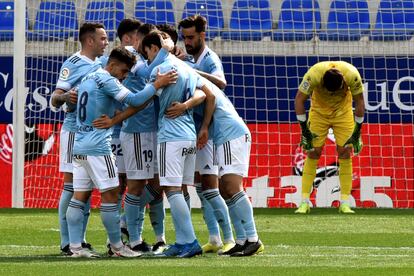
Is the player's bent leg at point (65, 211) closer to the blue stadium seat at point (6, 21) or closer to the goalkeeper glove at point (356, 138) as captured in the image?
the goalkeeper glove at point (356, 138)

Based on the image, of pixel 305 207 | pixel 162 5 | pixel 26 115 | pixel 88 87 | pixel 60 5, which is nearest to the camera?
pixel 88 87

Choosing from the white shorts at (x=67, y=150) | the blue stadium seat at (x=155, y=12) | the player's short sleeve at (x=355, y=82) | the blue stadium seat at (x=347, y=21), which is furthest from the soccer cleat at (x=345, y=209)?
the white shorts at (x=67, y=150)

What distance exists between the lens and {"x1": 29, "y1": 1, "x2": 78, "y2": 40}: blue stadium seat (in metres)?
16.1

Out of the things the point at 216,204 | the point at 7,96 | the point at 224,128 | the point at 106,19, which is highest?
the point at 106,19

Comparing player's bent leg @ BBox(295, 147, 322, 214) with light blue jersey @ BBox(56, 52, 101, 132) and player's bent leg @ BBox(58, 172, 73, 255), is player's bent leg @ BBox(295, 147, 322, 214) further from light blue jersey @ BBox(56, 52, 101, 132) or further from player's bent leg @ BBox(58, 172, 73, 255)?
light blue jersey @ BBox(56, 52, 101, 132)

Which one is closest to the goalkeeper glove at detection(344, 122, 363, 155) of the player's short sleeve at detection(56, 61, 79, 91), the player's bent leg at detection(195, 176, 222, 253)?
the player's bent leg at detection(195, 176, 222, 253)

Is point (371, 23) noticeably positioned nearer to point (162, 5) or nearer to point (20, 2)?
point (162, 5)

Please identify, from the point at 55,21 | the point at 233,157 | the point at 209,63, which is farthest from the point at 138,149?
the point at 55,21

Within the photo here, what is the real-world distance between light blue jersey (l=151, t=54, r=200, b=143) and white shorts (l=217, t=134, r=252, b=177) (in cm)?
31

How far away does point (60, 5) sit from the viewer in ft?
55.5

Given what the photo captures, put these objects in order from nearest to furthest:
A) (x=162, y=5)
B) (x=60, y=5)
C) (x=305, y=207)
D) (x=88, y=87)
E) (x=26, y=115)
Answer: (x=88, y=87) < (x=305, y=207) < (x=26, y=115) < (x=60, y=5) < (x=162, y=5)

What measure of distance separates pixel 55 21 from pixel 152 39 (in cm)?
812

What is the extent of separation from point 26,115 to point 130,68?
728 cm

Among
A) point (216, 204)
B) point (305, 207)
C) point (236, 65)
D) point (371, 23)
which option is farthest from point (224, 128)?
point (371, 23)
